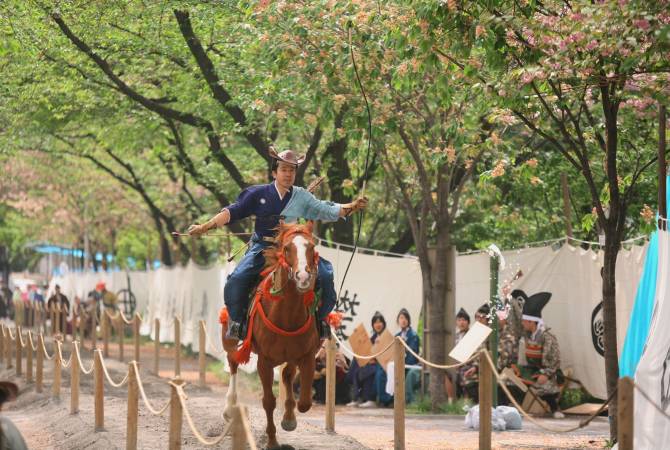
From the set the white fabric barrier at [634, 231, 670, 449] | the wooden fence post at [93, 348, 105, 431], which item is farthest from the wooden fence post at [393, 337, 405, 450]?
the wooden fence post at [93, 348, 105, 431]

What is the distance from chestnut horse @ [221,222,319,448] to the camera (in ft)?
34.3

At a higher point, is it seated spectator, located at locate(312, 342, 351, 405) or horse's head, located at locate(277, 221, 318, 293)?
horse's head, located at locate(277, 221, 318, 293)

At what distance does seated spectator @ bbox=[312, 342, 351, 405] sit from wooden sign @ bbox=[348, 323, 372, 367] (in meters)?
0.28

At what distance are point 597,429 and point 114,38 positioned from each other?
10.4 meters

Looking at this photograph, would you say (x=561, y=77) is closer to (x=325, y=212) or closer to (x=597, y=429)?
(x=325, y=212)

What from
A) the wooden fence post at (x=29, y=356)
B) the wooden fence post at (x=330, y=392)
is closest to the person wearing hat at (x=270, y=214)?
the wooden fence post at (x=330, y=392)

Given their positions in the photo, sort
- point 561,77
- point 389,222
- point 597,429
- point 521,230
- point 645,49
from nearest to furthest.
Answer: point 645,49
point 561,77
point 597,429
point 521,230
point 389,222

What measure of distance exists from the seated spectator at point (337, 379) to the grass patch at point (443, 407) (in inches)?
52.8

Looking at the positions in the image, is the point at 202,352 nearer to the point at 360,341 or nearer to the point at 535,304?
the point at 360,341

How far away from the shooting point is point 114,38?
19.9 m

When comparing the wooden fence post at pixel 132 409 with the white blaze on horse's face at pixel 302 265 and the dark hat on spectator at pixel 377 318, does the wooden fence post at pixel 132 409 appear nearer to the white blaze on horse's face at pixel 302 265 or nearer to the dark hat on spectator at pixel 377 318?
the white blaze on horse's face at pixel 302 265

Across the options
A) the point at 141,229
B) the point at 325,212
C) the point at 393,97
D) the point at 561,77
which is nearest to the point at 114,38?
the point at 393,97

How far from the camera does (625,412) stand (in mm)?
7090

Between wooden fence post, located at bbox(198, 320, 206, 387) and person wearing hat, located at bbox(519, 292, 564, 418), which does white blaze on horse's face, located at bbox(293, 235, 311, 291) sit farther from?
wooden fence post, located at bbox(198, 320, 206, 387)
